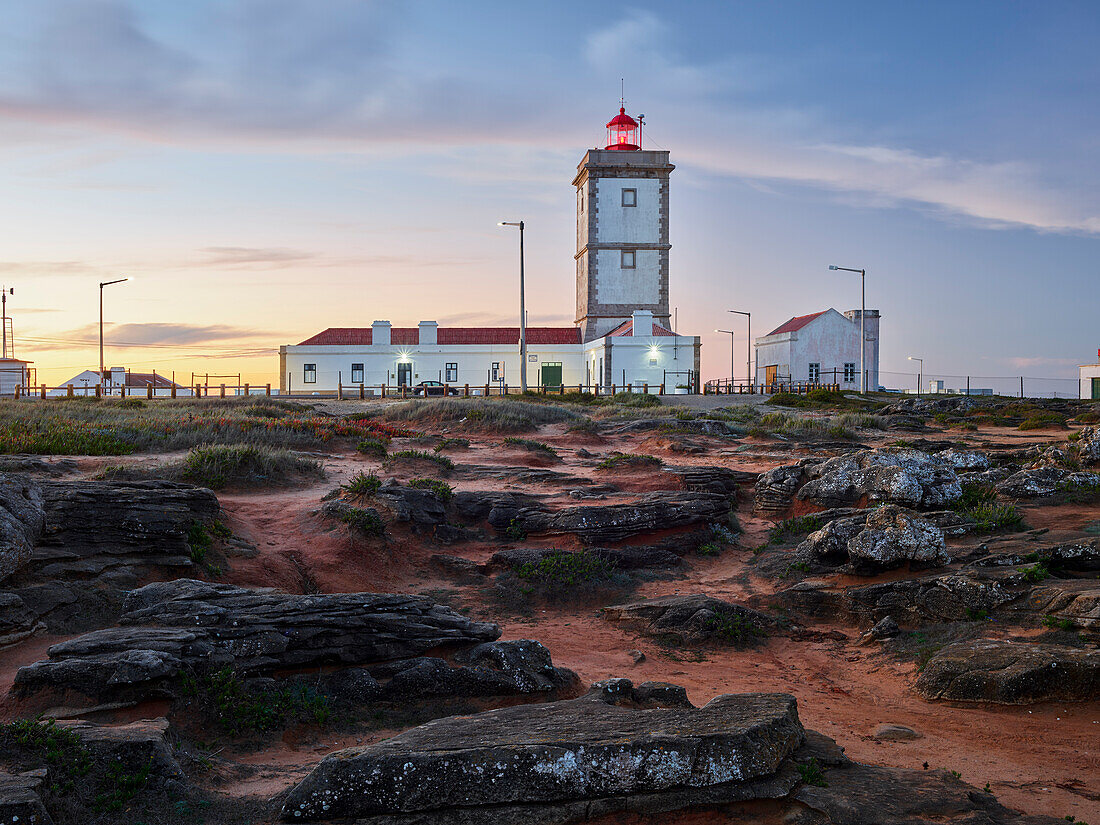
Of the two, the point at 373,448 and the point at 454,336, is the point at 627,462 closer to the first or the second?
the point at 373,448

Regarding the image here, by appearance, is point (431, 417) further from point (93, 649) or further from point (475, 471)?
point (93, 649)

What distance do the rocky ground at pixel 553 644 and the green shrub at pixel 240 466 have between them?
16 centimetres

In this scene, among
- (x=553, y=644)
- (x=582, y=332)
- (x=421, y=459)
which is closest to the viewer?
(x=553, y=644)

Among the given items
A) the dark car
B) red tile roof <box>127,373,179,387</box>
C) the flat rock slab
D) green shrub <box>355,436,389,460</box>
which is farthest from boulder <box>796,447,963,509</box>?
red tile roof <box>127,373,179,387</box>

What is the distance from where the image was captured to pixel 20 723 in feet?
14.3

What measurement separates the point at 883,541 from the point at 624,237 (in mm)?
49771

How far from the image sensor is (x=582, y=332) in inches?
2288

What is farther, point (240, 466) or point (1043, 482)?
point (240, 466)

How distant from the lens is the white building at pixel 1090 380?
58031mm

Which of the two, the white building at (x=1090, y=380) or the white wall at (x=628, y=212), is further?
the white building at (x=1090, y=380)

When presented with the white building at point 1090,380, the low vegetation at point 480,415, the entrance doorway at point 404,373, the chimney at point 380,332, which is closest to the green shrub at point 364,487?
the low vegetation at point 480,415

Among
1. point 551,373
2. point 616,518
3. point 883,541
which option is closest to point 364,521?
point 616,518

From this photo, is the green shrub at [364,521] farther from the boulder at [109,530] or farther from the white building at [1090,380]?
the white building at [1090,380]

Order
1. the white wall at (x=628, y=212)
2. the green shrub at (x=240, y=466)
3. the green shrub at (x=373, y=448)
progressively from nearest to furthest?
1. the green shrub at (x=240, y=466)
2. the green shrub at (x=373, y=448)
3. the white wall at (x=628, y=212)
